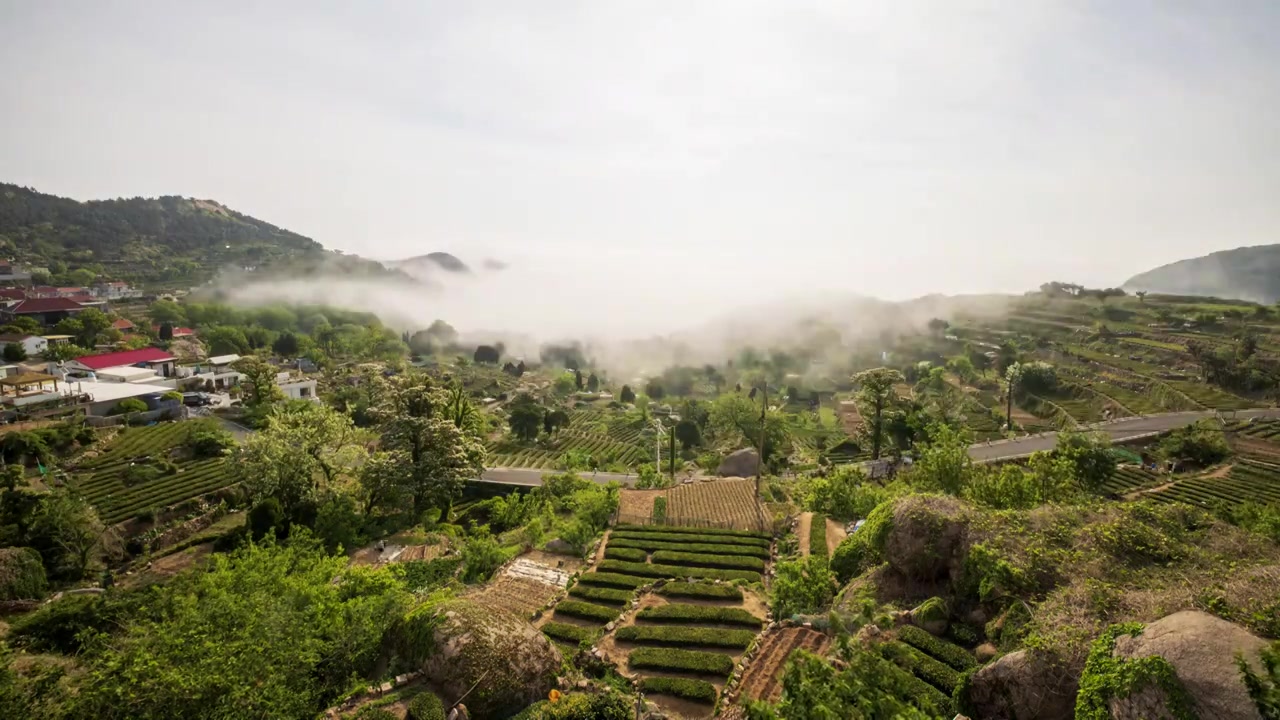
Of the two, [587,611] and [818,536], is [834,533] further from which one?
[587,611]

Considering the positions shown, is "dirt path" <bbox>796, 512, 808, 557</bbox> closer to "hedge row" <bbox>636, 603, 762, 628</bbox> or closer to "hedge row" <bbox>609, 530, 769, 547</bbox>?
"hedge row" <bbox>609, 530, 769, 547</bbox>

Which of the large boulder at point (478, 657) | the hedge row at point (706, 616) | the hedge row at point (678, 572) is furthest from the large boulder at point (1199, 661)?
the hedge row at point (678, 572)

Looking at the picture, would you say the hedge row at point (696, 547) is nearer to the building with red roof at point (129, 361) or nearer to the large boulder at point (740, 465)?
the large boulder at point (740, 465)

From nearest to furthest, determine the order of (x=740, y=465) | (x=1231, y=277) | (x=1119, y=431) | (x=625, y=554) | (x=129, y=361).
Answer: (x=625, y=554), (x=740, y=465), (x=1119, y=431), (x=129, y=361), (x=1231, y=277)

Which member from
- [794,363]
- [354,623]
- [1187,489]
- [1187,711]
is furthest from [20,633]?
[794,363]

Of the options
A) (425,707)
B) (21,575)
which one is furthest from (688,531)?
(21,575)

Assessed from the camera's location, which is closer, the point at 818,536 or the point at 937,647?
the point at 937,647
